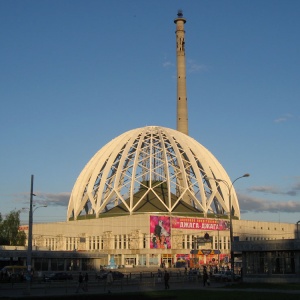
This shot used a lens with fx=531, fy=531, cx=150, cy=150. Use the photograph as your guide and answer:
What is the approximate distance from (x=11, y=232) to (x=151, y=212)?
39.2 meters

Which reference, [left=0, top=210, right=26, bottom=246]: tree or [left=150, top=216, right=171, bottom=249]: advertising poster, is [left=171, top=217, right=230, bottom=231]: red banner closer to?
[left=150, top=216, right=171, bottom=249]: advertising poster

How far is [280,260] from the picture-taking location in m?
49.8

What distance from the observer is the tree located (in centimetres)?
11594

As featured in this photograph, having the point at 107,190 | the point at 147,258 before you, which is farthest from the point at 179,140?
the point at 147,258

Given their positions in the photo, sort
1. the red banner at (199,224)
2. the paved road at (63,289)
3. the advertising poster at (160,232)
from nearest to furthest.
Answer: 1. the paved road at (63,289)
2. the advertising poster at (160,232)
3. the red banner at (199,224)

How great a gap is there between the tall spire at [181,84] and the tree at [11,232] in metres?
41.7

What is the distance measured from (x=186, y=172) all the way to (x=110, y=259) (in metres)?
22.1

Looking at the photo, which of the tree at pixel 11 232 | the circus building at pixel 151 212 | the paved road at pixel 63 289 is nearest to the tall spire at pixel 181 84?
the circus building at pixel 151 212

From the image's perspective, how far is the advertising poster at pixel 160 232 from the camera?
9073 centimetres

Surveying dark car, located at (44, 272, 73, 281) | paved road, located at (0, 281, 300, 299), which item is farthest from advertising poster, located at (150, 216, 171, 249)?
paved road, located at (0, 281, 300, 299)

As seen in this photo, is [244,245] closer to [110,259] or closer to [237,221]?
[110,259]

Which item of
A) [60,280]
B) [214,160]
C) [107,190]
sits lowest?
[60,280]

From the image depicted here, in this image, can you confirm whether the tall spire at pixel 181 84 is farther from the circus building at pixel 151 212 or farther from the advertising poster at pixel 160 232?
the advertising poster at pixel 160 232

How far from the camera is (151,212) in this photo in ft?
308
